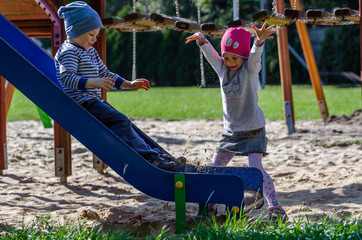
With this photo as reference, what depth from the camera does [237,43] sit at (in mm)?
3266

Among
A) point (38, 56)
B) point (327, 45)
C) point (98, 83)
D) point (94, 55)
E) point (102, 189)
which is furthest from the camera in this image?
point (327, 45)

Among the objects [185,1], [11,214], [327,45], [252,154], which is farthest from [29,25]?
[185,1]

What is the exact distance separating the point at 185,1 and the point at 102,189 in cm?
2839

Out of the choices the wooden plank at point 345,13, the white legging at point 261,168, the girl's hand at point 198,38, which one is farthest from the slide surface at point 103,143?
the wooden plank at point 345,13

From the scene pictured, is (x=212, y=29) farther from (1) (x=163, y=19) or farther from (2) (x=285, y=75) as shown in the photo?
(2) (x=285, y=75)

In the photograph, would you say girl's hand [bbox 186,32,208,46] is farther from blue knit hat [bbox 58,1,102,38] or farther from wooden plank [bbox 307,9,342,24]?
wooden plank [bbox 307,9,342,24]

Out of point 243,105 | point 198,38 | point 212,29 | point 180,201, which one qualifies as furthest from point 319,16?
point 180,201

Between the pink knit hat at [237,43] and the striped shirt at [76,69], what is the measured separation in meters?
0.85

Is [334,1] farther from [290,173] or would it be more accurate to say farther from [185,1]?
Result: [290,173]

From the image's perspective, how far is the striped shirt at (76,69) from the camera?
9.62 ft

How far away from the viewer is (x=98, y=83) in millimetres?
2861

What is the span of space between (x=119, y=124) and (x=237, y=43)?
92 cm

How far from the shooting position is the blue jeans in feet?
10.1

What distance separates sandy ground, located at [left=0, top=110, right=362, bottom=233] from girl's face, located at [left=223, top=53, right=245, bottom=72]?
23.9 inches
